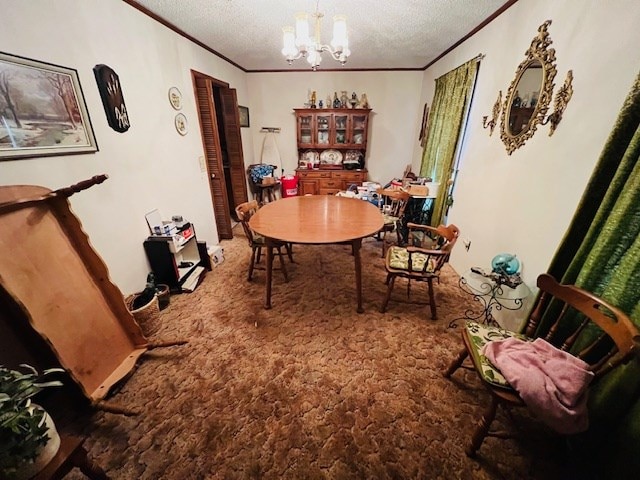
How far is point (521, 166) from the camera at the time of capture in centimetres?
191

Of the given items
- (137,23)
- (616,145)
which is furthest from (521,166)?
(137,23)

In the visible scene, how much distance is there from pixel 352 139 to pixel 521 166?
3384mm

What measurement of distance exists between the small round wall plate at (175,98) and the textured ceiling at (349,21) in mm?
597

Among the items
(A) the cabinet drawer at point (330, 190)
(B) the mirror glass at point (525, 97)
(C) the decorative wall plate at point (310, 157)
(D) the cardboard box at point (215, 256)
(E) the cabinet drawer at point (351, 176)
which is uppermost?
(B) the mirror glass at point (525, 97)

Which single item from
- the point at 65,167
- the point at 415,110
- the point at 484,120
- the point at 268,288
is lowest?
the point at 268,288

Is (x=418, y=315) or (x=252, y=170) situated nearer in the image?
(x=418, y=315)

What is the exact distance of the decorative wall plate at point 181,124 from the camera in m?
2.67

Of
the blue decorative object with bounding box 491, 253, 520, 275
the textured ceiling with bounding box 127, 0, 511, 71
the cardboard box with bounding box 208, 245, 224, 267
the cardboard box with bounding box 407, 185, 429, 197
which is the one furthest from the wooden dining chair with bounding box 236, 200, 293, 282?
the cardboard box with bounding box 407, 185, 429, 197

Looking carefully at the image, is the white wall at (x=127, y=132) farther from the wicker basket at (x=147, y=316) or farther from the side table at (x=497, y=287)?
the side table at (x=497, y=287)

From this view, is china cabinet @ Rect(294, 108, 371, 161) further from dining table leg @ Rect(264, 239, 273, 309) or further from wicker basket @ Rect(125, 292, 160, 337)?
wicker basket @ Rect(125, 292, 160, 337)

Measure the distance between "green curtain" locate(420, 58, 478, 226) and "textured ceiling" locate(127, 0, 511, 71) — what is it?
1.35 ft

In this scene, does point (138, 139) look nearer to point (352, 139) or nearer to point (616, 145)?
point (616, 145)

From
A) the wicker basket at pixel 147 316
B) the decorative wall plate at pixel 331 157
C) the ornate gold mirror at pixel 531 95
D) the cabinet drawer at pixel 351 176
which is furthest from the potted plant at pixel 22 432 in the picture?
the decorative wall plate at pixel 331 157

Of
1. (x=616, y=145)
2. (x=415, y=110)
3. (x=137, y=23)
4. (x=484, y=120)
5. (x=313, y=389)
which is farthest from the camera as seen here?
(x=415, y=110)
